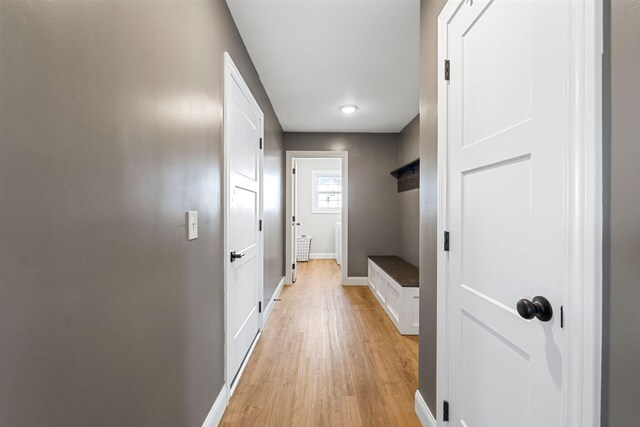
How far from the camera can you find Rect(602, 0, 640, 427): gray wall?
2.06 ft

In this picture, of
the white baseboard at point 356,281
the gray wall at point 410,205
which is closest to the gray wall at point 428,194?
the gray wall at point 410,205

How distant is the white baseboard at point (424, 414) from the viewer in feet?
5.22

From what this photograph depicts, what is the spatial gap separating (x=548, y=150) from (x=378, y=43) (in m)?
1.88

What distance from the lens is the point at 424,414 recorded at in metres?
1.70

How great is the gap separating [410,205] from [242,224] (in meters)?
2.74

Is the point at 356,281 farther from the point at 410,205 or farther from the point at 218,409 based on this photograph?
the point at 218,409

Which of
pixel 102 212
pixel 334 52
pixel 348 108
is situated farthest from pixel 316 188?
pixel 102 212

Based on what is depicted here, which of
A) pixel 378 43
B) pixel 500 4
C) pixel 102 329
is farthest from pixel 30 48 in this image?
pixel 378 43

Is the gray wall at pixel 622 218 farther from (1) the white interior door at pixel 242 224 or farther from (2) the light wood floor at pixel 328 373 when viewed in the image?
(1) the white interior door at pixel 242 224

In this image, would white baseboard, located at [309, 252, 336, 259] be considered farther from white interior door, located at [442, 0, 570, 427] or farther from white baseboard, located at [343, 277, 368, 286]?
white interior door, located at [442, 0, 570, 427]

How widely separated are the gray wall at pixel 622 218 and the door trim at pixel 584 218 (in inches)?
0.6

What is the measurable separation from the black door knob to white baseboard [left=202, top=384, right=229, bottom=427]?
1.55 metres

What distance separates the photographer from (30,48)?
0.62m

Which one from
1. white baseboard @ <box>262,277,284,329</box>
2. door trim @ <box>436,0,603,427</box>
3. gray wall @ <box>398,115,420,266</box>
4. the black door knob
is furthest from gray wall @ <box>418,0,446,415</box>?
gray wall @ <box>398,115,420,266</box>
